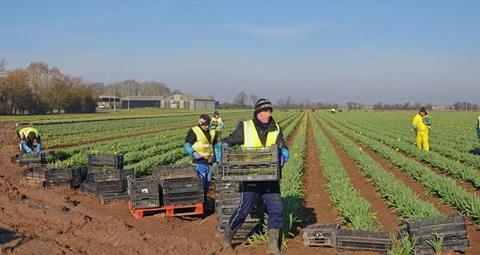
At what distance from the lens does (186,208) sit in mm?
9844

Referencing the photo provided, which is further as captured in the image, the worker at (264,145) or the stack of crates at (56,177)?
the stack of crates at (56,177)

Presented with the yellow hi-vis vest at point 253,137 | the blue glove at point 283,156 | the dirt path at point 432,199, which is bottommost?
the dirt path at point 432,199

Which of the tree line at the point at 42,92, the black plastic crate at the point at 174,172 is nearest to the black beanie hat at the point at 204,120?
the black plastic crate at the point at 174,172

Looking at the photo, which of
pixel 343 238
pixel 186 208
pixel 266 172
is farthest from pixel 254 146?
pixel 186 208

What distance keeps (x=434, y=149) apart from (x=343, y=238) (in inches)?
605

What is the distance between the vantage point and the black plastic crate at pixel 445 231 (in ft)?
21.6

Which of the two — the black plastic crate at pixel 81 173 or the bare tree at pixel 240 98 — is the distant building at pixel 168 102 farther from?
the black plastic crate at pixel 81 173

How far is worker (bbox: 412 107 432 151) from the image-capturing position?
18.6 meters

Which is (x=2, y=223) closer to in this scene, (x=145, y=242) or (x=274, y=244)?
(x=145, y=242)

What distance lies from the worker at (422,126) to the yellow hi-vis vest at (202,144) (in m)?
11.2

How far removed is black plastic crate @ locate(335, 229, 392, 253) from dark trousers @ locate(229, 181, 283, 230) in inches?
31.9

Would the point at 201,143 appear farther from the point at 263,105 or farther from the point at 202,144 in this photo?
the point at 263,105

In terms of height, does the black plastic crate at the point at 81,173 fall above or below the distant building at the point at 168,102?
below

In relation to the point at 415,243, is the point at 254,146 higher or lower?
higher
